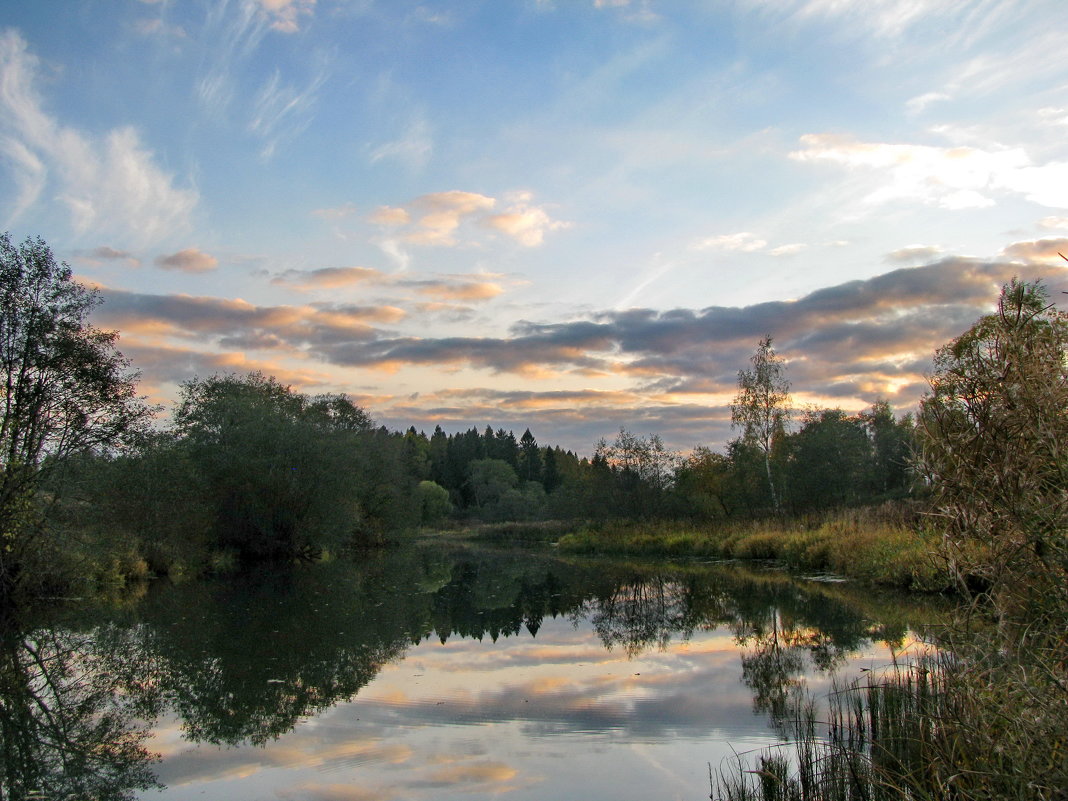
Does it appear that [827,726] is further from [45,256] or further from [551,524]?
[551,524]

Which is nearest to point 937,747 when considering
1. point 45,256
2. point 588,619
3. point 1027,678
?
point 1027,678

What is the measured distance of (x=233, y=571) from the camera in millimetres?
33969

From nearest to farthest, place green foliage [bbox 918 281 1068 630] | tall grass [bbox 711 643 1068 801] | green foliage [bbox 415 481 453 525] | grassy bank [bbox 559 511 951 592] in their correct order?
1. tall grass [bbox 711 643 1068 801]
2. green foliage [bbox 918 281 1068 630]
3. grassy bank [bbox 559 511 951 592]
4. green foliage [bbox 415 481 453 525]

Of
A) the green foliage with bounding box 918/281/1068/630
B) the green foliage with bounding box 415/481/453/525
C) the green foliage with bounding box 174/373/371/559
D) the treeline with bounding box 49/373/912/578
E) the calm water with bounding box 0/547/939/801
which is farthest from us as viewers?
the green foliage with bounding box 415/481/453/525

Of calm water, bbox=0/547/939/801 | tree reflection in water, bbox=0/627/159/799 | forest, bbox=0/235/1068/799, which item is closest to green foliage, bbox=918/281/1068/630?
forest, bbox=0/235/1068/799

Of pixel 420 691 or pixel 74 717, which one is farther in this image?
pixel 420 691

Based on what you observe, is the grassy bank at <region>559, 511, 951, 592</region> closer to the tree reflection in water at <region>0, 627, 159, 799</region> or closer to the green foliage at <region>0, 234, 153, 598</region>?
the tree reflection in water at <region>0, 627, 159, 799</region>

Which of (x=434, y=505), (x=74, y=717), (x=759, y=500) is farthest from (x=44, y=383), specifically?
(x=434, y=505)

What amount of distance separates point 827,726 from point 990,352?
3.69m

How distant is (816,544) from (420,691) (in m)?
17.4

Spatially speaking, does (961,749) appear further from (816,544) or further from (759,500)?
(759,500)

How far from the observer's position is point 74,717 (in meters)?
8.91

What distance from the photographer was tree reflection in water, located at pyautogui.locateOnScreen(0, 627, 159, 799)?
6.64 metres

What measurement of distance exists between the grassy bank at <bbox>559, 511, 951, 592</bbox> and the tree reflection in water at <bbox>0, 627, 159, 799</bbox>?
6.90 meters
